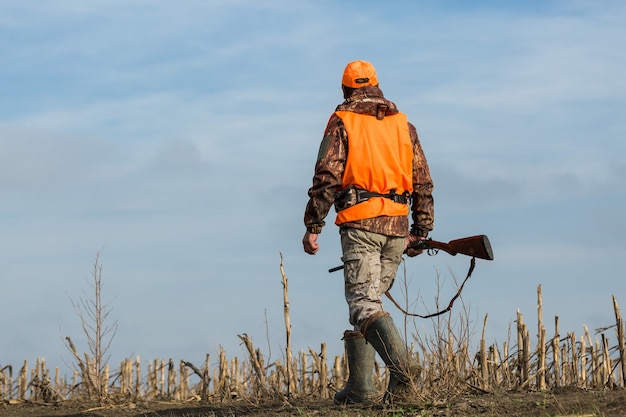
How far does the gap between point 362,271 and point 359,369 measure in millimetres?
940

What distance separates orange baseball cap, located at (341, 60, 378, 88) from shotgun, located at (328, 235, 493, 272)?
1567 mm

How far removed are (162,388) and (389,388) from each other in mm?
8061

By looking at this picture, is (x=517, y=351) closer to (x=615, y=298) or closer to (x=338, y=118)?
(x=615, y=298)

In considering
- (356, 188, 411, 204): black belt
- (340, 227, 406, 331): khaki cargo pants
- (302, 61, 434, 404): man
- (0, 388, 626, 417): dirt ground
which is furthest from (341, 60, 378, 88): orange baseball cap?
(0, 388, 626, 417): dirt ground

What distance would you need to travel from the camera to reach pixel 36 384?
13.1 metres

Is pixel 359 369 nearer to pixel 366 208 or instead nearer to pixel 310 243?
pixel 310 243

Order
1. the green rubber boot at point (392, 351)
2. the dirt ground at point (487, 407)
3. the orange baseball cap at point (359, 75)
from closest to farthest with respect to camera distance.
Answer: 1. the dirt ground at point (487, 407)
2. the green rubber boot at point (392, 351)
3. the orange baseball cap at point (359, 75)

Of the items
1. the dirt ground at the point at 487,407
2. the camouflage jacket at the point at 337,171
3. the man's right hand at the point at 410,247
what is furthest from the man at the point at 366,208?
the man's right hand at the point at 410,247

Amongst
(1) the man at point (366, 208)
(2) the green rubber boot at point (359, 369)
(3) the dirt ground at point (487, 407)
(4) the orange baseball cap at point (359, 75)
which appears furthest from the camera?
(4) the orange baseball cap at point (359, 75)

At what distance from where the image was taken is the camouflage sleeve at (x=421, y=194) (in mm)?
8336

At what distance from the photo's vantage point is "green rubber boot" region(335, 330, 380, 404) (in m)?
7.93

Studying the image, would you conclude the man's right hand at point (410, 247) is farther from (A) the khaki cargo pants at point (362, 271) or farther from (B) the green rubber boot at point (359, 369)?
(B) the green rubber boot at point (359, 369)

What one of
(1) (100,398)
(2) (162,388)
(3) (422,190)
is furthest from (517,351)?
(2) (162,388)

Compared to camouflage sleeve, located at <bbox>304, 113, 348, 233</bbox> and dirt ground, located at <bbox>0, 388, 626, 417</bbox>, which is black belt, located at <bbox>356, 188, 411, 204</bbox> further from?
dirt ground, located at <bbox>0, 388, 626, 417</bbox>
